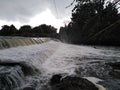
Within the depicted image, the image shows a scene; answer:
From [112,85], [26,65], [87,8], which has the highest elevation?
[87,8]

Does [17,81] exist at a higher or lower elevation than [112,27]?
lower

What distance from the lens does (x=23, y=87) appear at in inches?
197

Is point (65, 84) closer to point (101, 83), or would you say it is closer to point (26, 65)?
point (101, 83)

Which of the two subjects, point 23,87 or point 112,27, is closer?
point 112,27

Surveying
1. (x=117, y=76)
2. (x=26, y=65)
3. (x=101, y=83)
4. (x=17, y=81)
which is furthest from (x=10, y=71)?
(x=117, y=76)

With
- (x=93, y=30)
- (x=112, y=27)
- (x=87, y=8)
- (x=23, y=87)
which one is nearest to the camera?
(x=112, y=27)

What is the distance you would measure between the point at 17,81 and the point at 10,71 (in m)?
0.43

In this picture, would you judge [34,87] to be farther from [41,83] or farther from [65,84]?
[65,84]

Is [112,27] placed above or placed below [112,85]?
above

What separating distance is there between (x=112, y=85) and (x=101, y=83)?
1.17 feet

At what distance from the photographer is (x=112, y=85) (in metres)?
5.61

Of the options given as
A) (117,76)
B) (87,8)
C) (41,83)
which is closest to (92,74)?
(117,76)

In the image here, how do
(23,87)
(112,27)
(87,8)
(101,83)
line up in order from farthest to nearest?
1. (101,83)
2. (23,87)
3. (87,8)
4. (112,27)

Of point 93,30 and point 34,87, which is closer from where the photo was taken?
point 93,30
